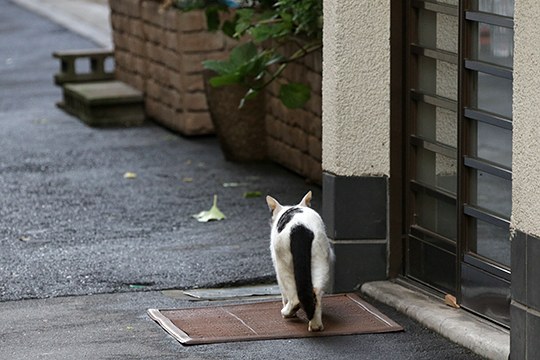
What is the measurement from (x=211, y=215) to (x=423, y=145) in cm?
274

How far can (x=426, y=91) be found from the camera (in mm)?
7230

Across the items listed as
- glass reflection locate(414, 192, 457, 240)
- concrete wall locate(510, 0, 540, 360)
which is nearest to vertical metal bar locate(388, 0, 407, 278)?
glass reflection locate(414, 192, 457, 240)

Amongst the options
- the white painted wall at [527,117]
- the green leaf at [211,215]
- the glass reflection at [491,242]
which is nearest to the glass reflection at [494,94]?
the glass reflection at [491,242]

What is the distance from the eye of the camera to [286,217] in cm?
674

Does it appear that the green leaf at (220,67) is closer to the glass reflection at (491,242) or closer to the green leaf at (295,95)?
the green leaf at (295,95)

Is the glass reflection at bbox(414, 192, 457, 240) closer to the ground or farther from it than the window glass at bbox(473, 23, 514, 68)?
closer to the ground

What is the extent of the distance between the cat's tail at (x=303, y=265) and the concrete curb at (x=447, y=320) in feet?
2.17

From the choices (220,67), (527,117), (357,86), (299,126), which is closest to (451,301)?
(357,86)

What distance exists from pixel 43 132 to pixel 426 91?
289 inches

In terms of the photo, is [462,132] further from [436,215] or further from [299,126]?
[299,126]

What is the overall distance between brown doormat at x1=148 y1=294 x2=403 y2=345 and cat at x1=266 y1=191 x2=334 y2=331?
0.12 metres

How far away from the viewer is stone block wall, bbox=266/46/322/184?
34.4ft

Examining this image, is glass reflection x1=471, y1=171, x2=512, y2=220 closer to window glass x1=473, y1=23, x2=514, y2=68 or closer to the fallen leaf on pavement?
window glass x1=473, y1=23, x2=514, y2=68

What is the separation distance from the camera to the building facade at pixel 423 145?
6625 mm
